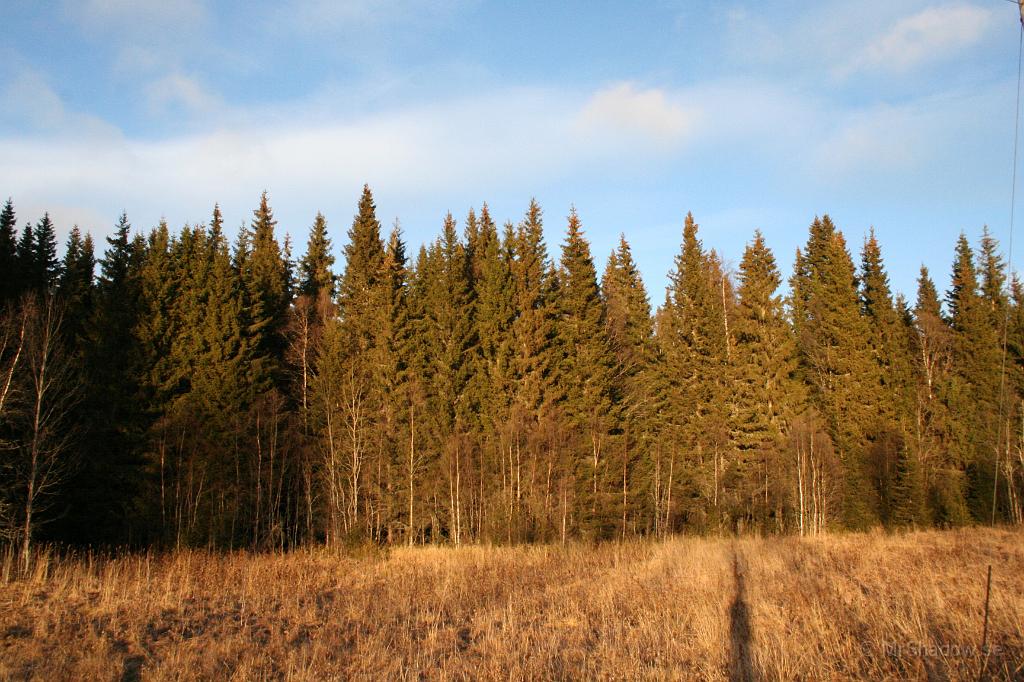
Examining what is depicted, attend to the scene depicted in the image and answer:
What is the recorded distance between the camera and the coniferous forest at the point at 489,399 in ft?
91.0

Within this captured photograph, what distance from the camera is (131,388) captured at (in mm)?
28516

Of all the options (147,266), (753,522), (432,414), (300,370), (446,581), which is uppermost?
(147,266)

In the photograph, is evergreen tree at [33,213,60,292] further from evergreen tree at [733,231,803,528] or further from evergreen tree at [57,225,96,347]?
evergreen tree at [733,231,803,528]

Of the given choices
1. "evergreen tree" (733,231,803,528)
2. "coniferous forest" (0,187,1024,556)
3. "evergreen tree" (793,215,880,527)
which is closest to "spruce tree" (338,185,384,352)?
"coniferous forest" (0,187,1024,556)

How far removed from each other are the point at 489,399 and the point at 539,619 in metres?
20.7

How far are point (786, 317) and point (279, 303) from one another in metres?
30.8

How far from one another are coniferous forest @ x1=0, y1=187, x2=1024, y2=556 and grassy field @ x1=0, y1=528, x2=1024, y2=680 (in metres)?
10.5

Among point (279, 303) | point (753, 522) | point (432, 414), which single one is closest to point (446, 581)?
point (432, 414)

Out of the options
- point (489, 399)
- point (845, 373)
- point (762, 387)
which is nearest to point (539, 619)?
point (489, 399)

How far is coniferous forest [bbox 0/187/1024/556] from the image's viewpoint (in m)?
27.8

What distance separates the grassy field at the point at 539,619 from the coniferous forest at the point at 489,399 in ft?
34.4

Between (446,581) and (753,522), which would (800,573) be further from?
(753,522)

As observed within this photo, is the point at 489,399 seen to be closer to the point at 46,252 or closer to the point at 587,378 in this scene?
the point at 587,378

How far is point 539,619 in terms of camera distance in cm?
1148
